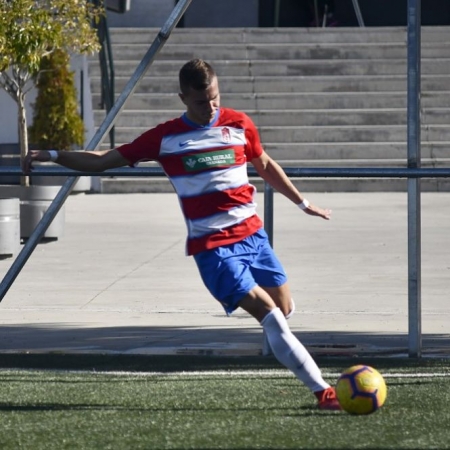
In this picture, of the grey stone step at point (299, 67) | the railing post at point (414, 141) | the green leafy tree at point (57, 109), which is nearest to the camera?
the railing post at point (414, 141)

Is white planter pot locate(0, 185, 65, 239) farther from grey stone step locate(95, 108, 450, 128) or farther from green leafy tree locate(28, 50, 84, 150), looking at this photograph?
grey stone step locate(95, 108, 450, 128)

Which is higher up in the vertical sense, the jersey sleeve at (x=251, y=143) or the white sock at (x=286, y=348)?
the jersey sleeve at (x=251, y=143)

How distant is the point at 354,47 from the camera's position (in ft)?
81.1

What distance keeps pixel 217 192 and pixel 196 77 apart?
53 centimetres

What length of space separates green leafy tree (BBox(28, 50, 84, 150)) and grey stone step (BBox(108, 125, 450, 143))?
6.36 ft

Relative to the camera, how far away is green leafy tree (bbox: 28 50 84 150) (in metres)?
20.3

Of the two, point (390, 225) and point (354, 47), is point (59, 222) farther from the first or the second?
point (354, 47)

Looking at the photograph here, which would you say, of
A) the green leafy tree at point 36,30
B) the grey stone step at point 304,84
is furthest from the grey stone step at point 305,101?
the green leafy tree at point 36,30

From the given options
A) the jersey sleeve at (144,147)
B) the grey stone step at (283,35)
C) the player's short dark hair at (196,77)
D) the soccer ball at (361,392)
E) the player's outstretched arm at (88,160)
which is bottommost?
the soccer ball at (361,392)

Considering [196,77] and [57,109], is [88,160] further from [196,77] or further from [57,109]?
[57,109]

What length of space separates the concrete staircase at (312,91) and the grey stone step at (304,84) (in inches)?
0.7

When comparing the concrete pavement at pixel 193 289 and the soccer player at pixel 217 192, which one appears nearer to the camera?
the soccer player at pixel 217 192

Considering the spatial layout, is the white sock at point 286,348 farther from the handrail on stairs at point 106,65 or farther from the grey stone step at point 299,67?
the grey stone step at point 299,67

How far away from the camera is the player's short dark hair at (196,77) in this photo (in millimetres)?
5629
